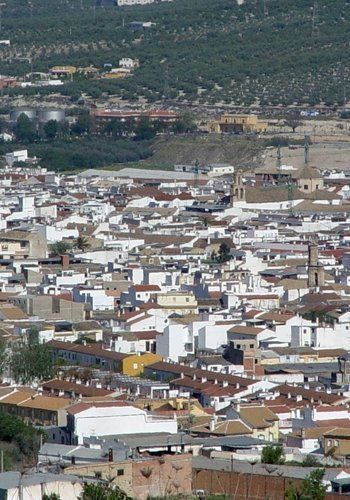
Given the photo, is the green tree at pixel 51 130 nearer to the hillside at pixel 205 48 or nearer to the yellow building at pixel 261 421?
the hillside at pixel 205 48

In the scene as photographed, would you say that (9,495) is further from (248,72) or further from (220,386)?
(248,72)

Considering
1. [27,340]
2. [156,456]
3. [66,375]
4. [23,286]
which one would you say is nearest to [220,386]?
[66,375]

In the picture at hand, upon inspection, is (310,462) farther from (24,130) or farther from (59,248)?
(24,130)

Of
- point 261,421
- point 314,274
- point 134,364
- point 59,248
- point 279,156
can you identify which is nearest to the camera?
point 261,421

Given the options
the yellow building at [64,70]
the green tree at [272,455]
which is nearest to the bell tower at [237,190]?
the yellow building at [64,70]

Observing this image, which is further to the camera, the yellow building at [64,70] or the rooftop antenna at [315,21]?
the rooftop antenna at [315,21]

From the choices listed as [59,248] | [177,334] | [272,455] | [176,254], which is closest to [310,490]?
[272,455]

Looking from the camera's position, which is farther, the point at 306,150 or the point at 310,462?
the point at 306,150
